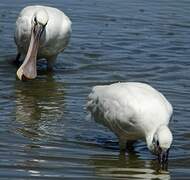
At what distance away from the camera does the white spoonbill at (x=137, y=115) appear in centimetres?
972

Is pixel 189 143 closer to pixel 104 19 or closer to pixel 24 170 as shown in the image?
pixel 24 170

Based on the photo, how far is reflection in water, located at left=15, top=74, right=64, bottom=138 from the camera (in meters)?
11.4

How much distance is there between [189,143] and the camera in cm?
1085

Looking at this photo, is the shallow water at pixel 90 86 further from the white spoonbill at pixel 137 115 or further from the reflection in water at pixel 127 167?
the white spoonbill at pixel 137 115

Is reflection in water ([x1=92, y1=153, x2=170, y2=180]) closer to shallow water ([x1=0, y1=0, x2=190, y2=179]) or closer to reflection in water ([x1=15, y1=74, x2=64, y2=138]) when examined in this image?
shallow water ([x1=0, y1=0, x2=190, y2=179])

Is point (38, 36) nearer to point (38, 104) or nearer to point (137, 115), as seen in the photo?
point (38, 104)

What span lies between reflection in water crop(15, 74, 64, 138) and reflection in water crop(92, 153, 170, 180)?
1.14 m

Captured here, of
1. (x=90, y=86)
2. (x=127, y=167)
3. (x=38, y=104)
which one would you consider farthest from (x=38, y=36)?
(x=127, y=167)

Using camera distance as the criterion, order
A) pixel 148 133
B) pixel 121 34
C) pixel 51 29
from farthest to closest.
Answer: pixel 121 34 → pixel 51 29 → pixel 148 133

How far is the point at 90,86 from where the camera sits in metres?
13.7

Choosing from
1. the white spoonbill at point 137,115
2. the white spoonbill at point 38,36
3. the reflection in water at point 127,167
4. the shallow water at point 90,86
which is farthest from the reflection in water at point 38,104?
the reflection in water at point 127,167

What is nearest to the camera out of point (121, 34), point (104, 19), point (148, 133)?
point (148, 133)

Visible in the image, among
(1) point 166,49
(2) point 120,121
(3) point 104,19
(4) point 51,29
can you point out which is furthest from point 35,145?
(3) point 104,19

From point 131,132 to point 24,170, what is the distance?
1.53 meters
